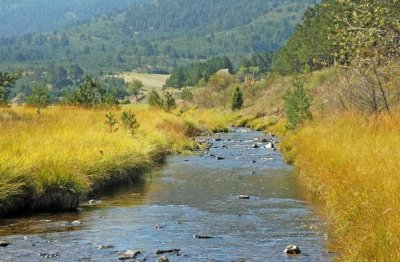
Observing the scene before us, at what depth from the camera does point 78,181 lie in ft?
59.1

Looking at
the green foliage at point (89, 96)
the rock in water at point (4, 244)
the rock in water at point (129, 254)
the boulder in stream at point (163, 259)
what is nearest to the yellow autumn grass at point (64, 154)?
the rock in water at point (4, 244)

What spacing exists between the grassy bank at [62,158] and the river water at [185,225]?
0.72 m

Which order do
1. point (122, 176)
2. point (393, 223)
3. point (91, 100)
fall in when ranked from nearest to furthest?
1. point (393, 223)
2. point (122, 176)
3. point (91, 100)

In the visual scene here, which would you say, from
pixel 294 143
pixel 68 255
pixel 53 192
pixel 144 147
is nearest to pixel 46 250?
pixel 68 255

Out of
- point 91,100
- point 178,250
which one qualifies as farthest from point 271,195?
point 91,100

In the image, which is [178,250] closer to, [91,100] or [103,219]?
[103,219]

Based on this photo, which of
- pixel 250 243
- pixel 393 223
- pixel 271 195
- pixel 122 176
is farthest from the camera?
pixel 122 176

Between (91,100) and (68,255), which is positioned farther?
(91,100)

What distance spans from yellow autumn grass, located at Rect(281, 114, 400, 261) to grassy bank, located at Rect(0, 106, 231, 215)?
7589 mm

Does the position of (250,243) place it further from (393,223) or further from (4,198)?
(4,198)

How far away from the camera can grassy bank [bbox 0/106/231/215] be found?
55.1 feet

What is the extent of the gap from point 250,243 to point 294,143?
1848 centimetres

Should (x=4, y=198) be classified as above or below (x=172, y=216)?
above

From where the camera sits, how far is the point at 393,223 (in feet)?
29.6
